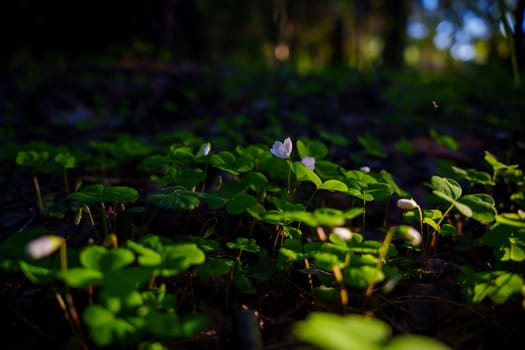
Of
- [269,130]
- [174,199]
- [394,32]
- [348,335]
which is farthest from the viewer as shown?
[394,32]

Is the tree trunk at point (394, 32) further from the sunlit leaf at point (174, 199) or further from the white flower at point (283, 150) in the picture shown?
the sunlit leaf at point (174, 199)

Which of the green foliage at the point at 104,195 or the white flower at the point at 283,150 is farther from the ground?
the white flower at the point at 283,150

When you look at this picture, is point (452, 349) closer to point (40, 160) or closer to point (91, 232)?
point (91, 232)

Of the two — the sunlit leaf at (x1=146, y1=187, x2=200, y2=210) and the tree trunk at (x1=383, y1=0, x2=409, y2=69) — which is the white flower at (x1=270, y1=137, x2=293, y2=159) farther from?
the tree trunk at (x1=383, y1=0, x2=409, y2=69)

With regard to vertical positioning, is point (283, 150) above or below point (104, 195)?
above

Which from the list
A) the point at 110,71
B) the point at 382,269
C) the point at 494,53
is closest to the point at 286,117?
the point at 382,269

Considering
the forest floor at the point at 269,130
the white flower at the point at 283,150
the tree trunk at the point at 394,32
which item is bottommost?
the forest floor at the point at 269,130

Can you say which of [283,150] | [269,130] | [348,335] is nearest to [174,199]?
[283,150]

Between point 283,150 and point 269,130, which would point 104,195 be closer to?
point 283,150

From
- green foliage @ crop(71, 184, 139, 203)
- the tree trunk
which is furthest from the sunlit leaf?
the tree trunk

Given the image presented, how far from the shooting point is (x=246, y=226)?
1802 millimetres

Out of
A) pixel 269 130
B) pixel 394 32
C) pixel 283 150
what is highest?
pixel 394 32

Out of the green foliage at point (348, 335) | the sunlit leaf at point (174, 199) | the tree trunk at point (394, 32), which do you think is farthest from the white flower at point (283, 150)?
the tree trunk at point (394, 32)

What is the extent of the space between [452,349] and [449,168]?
107cm
